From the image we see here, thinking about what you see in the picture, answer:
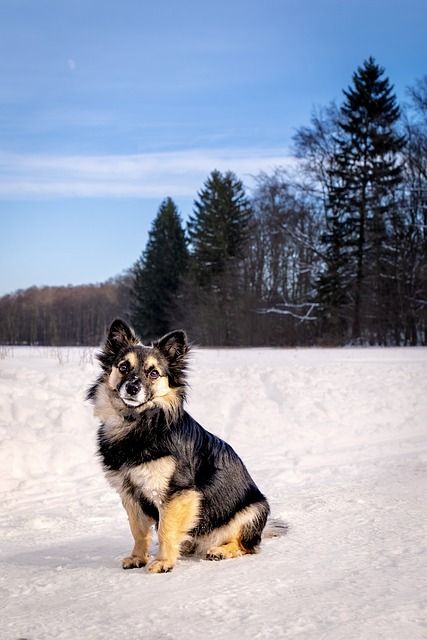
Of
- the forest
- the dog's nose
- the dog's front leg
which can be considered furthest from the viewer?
the forest

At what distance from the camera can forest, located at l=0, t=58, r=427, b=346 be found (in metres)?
33.8

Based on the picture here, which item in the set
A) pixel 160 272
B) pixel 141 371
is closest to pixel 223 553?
pixel 141 371

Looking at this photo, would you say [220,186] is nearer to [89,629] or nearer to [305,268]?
[305,268]

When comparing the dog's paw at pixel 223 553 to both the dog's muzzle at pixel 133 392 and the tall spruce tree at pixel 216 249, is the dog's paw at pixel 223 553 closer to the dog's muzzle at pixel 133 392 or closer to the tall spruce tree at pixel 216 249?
the dog's muzzle at pixel 133 392

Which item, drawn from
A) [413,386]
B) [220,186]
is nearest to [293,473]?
[413,386]

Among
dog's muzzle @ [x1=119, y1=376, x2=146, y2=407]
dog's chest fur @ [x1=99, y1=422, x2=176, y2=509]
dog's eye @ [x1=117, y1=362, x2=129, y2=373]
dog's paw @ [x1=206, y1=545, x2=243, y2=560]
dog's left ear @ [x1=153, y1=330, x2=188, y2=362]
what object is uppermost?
dog's left ear @ [x1=153, y1=330, x2=188, y2=362]

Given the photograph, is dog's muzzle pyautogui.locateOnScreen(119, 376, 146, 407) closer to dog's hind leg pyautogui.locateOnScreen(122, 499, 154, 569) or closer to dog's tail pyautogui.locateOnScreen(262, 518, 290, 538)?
dog's hind leg pyautogui.locateOnScreen(122, 499, 154, 569)

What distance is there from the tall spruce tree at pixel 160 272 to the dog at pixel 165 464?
47.9m

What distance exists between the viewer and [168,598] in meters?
4.05

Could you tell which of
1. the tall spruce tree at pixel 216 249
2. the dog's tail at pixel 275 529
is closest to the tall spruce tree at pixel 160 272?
the tall spruce tree at pixel 216 249

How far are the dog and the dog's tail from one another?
→ 41 centimetres

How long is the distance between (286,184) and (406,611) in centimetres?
3648

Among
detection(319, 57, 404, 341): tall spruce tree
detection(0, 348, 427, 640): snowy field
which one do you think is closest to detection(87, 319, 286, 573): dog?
detection(0, 348, 427, 640): snowy field

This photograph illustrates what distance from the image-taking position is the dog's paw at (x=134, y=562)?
4.86 metres
